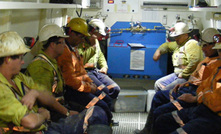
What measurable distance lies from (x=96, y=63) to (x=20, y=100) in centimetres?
286

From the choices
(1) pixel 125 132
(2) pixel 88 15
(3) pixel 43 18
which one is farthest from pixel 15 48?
(2) pixel 88 15

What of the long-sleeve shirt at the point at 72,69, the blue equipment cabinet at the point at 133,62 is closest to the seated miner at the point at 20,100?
the long-sleeve shirt at the point at 72,69

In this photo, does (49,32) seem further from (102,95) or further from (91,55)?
(91,55)

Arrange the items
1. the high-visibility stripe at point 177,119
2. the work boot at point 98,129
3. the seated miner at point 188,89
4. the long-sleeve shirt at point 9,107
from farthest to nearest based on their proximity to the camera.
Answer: the seated miner at point 188,89 < the high-visibility stripe at point 177,119 < the work boot at point 98,129 < the long-sleeve shirt at point 9,107

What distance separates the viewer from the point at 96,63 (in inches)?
189

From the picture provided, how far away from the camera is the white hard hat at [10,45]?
1.85 m

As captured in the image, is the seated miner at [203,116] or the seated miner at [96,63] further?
the seated miner at [96,63]

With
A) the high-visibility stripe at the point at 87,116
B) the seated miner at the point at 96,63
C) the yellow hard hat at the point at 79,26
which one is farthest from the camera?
the seated miner at the point at 96,63

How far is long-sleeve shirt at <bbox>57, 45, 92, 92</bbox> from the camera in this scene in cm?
317

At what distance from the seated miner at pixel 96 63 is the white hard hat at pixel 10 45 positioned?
2.14 metres

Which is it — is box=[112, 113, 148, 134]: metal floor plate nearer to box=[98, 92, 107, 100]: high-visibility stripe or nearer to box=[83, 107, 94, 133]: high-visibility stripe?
box=[98, 92, 107, 100]: high-visibility stripe

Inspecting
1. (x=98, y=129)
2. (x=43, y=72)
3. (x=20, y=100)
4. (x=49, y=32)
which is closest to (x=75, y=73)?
(x=49, y=32)

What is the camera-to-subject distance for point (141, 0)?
5.45 metres

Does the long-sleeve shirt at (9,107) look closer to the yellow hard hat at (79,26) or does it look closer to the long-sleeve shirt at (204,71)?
the yellow hard hat at (79,26)
